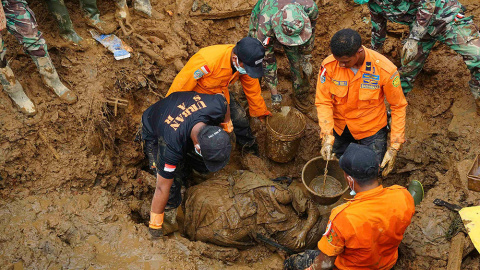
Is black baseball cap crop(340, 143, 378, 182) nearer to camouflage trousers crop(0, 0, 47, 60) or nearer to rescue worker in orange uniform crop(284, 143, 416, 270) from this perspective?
rescue worker in orange uniform crop(284, 143, 416, 270)

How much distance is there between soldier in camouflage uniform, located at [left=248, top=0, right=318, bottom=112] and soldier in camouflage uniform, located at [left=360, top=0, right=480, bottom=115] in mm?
926

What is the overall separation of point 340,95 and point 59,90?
3071 millimetres

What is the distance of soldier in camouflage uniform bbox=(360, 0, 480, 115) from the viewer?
388cm

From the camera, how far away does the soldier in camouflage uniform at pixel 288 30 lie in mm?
4164

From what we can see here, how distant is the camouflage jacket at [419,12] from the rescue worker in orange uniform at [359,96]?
2.78 feet

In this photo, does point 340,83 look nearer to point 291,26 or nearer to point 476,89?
point 291,26

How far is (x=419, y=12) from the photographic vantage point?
3875 mm

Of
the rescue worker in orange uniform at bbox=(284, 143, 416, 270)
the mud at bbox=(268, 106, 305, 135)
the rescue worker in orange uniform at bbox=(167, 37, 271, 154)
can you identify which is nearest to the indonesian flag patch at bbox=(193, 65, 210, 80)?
the rescue worker in orange uniform at bbox=(167, 37, 271, 154)

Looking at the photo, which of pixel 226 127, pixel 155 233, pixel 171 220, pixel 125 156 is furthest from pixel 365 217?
pixel 125 156

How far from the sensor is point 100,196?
3.89 meters

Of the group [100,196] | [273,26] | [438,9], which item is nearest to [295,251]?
[100,196]

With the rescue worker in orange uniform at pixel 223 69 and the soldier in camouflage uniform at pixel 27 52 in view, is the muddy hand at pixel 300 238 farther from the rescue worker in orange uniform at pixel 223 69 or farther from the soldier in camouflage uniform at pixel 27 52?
the soldier in camouflage uniform at pixel 27 52

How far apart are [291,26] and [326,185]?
6.46ft

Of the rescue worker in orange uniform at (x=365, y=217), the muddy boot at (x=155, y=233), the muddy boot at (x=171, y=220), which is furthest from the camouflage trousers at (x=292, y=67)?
the muddy boot at (x=155, y=233)
